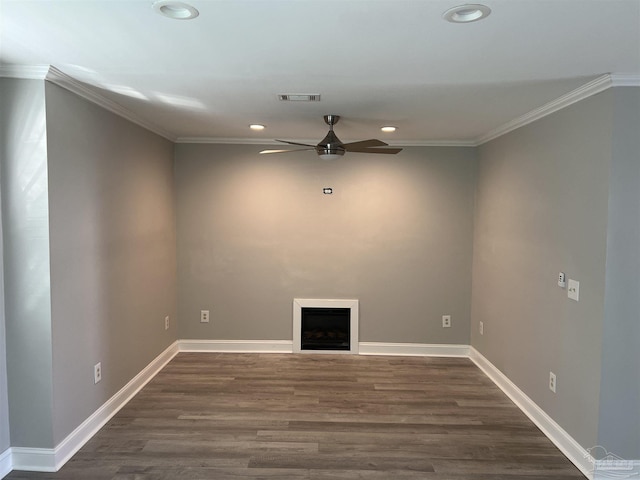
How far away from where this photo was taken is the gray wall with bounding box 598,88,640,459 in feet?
7.71

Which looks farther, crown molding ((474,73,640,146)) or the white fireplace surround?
the white fireplace surround

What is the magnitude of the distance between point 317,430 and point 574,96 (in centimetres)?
287

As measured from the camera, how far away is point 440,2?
154 centimetres

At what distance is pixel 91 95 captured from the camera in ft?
9.16

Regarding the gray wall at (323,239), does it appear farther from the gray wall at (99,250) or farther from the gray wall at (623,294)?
the gray wall at (623,294)

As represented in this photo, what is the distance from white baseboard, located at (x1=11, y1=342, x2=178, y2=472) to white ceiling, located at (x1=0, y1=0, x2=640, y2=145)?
2267mm

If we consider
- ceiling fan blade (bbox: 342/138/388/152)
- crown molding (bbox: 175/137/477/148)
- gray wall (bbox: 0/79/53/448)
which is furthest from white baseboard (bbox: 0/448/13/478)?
crown molding (bbox: 175/137/477/148)

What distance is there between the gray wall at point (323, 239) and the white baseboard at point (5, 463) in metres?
2.20

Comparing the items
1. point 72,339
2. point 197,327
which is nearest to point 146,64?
point 72,339

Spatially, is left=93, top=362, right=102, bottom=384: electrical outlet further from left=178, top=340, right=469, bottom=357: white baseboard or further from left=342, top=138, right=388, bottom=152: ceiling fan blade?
left=342, top=138, right=388, bottom=152: ceiling fan blade

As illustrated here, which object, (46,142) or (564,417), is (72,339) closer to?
(46,142)

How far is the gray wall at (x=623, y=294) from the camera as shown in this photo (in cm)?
235

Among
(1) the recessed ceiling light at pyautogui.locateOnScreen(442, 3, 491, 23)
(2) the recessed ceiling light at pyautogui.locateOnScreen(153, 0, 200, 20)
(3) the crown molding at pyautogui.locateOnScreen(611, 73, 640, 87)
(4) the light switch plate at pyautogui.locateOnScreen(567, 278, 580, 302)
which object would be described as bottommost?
(4) the light switch plate at pyautogui.locateOnScreen(567, 278, 580, 302)

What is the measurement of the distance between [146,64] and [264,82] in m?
Result: 0.67
